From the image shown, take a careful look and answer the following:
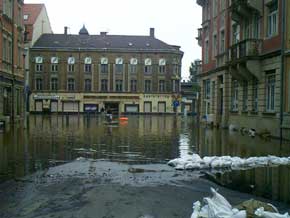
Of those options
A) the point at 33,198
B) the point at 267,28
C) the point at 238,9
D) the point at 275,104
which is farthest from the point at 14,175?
the point at 238,9

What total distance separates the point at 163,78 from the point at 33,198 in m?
76.8

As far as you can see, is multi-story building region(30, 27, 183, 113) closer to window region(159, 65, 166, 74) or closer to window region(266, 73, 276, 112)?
window region(159, 65, 166, 74)

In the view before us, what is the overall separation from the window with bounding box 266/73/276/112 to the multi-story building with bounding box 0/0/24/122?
58.1 feet

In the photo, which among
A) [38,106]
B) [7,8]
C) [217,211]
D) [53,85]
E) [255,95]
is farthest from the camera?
[53,85]

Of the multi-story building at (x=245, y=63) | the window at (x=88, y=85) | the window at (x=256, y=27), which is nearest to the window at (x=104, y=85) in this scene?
the window at (x=88, y=85)

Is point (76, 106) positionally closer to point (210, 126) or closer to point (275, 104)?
point (210, 126)

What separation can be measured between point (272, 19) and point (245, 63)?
9.69 ft

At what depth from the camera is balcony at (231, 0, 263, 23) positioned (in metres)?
26.1

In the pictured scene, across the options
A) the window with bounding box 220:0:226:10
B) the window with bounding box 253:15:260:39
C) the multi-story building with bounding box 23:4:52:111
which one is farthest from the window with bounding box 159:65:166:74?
the window with bounding box 253:15:260:39

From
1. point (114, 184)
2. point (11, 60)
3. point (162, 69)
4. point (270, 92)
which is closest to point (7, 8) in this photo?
point (11, 60)

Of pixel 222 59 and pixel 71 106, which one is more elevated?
pixel 222 59

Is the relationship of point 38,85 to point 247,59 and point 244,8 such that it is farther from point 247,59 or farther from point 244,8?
point 247,59

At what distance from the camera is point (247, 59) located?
2608 cm

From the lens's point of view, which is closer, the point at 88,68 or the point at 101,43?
the point at 88,68
